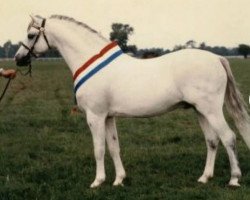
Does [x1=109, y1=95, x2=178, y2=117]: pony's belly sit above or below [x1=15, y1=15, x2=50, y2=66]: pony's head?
below

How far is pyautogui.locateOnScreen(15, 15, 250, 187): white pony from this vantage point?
27.1 feet

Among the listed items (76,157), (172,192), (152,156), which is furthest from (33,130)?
(172,192)

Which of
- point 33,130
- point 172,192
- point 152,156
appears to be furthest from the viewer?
point 33,130

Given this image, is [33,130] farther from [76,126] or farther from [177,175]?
[177,175]

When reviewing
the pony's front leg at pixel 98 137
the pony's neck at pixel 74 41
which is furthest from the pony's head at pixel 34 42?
the pony's front leg at pixel 98 137

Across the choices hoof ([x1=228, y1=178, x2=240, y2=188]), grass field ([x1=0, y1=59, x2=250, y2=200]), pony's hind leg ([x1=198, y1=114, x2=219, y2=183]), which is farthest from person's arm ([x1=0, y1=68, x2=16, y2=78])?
hoof ([x1=228, y1=178, x2=240, y2=188])

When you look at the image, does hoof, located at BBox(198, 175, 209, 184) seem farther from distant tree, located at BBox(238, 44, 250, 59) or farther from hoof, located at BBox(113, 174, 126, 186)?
distant tree, located at BBox(238, 44, 250, 59)

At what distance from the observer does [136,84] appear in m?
8.30

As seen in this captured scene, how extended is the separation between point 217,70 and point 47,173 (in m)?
3.46

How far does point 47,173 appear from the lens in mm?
9391

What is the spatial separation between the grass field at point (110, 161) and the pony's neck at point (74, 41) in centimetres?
198

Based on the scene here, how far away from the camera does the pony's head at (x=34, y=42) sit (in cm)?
886

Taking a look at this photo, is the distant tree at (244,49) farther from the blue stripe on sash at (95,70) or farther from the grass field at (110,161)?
the blue stripe on sash at (95,70)

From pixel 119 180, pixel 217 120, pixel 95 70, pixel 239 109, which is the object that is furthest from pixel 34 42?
pixel 239 109
